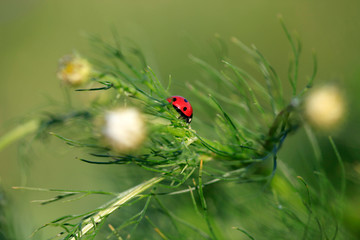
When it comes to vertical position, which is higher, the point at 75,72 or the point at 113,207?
the point at 75,72

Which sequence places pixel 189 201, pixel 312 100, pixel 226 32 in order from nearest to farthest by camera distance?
pixel 312 100, pixel 189 201, pixel 226 32

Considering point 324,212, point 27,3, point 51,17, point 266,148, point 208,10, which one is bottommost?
point 324,212

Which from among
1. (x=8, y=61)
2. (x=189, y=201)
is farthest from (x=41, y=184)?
(x=189, y=201)

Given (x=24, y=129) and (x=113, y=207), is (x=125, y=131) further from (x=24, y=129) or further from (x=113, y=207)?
(x=24, y=129)

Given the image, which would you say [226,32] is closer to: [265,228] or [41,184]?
[41,184]

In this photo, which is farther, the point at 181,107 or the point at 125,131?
the point at 181,107

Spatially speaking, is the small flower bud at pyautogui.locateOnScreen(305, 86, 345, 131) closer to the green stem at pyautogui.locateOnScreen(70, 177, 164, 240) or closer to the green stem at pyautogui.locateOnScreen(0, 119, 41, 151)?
the green stem at pyautogui.locateOnScreen(70, 177, 164, 240)

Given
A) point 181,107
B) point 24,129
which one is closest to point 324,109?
point 181,107
